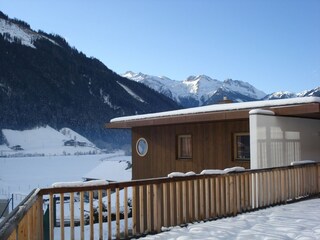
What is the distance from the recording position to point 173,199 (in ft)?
23.2

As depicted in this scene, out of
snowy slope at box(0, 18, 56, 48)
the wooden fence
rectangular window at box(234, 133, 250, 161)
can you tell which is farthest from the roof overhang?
snowy slope at box(0, 18, 56, 48)

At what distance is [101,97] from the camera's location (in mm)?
138625

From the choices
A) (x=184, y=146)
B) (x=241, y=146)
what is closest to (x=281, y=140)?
(x=241, y=146)

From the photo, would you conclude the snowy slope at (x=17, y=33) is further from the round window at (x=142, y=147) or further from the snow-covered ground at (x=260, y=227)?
the snow-covered ground at (x=260, y=227)

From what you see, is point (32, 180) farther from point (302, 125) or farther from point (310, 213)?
point (310, 213)

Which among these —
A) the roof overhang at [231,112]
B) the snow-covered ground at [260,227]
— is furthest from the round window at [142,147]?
the snow-covered ground at [260,227]

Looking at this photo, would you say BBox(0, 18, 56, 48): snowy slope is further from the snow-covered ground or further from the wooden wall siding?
the snow-covered ground

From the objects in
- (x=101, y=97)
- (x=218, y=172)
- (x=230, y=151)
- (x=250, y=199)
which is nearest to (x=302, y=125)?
(x=230, y=151)

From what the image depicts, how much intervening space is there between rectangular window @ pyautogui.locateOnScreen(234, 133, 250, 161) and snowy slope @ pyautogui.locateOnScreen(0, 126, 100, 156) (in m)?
84.5

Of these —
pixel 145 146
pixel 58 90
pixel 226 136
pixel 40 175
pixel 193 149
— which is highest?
pixel 58 90

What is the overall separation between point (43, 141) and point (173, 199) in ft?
335

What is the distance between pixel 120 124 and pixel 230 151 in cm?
455

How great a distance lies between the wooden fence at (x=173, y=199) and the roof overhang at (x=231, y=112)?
147cm

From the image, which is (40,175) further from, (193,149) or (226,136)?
(226,136)
